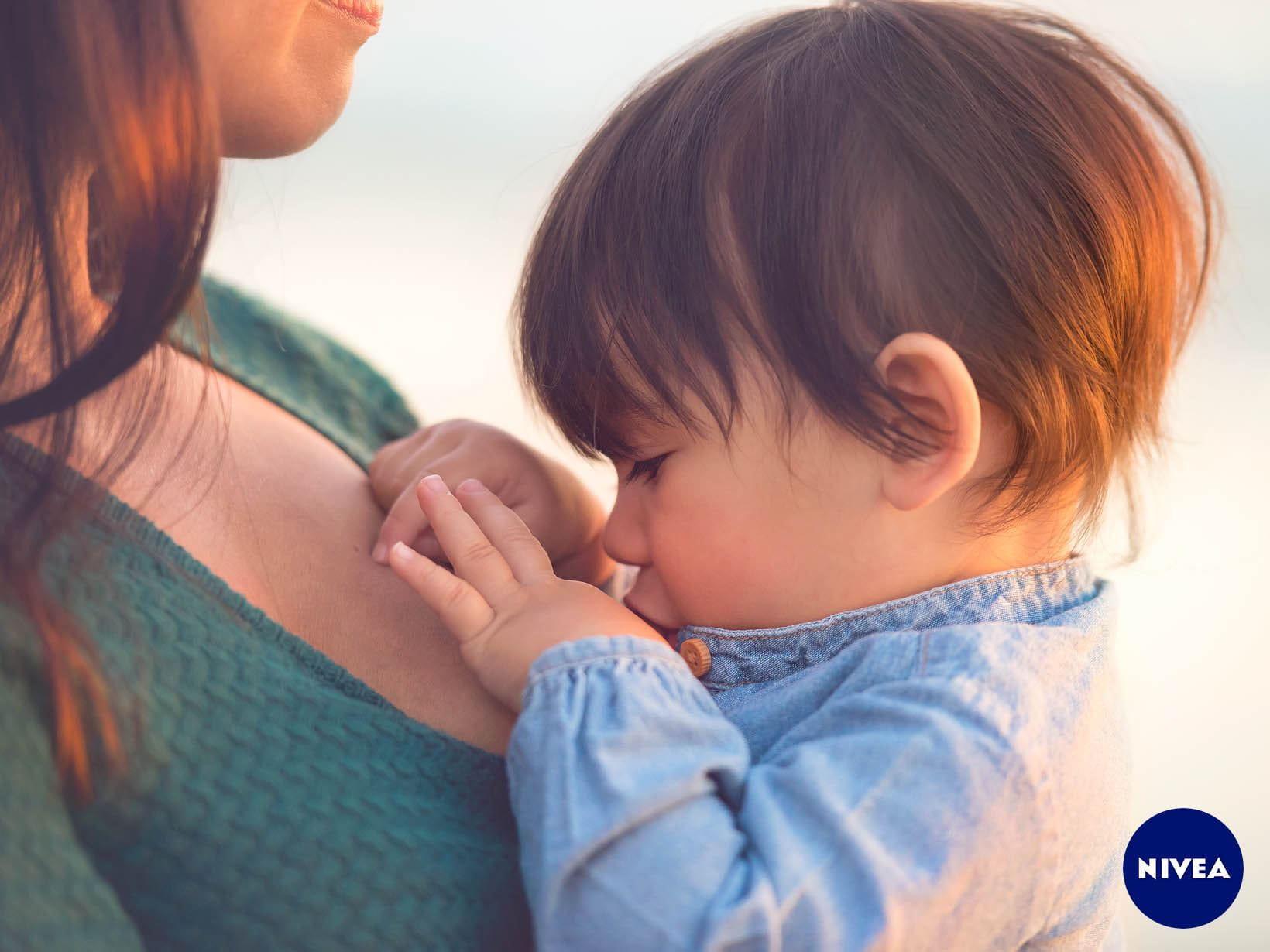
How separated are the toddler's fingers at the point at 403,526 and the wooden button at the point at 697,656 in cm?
25

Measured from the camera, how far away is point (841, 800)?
747 mm

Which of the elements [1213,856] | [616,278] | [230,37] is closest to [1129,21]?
[1213,856]

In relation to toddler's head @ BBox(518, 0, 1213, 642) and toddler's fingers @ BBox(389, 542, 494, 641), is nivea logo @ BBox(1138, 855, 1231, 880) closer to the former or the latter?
toddler's head @ BBox(518, 0, 1213, 642)

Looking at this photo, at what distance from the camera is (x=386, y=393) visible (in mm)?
1285

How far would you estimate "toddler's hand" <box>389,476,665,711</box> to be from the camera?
2.76 feet

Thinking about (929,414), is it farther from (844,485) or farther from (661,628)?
(661,628)

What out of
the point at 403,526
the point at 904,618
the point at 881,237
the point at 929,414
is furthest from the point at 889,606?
the point at 403,526

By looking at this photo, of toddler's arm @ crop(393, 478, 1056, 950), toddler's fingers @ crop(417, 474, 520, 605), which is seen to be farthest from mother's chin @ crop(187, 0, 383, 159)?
toddler's arm @ crop(393, 478, 1056, 950)

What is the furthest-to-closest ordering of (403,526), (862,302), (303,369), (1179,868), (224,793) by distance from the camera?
1. (1179,868)
2. (303,369)
3. (403,526)
4. (862,302)
5. (224,793)

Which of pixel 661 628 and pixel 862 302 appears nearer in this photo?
pixel 862 302

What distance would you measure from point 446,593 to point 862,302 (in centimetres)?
39

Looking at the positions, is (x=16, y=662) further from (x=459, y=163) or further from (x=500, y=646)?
(x=459, y=163)

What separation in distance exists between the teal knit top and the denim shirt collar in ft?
0.88

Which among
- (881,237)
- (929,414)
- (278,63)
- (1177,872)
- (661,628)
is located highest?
(278,63)
